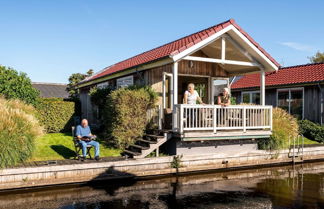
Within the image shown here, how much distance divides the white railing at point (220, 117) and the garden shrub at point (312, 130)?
16.1ft

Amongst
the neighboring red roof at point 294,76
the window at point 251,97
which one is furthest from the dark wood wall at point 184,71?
the window at point 251,97

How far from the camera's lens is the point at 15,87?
12195 mm

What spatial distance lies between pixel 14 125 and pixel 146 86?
4.75 m

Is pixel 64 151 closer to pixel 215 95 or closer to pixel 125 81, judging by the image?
pixel 125 81

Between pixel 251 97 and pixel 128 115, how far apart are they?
41.2ft

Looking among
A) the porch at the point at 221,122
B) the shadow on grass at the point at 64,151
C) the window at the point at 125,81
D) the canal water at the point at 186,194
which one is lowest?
the canal water at the point at 186,194

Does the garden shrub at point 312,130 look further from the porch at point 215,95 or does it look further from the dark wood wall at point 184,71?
the dark wood wall at point 184,71

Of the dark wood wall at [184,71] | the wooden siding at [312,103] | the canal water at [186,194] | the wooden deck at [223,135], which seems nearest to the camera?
the canal water at [186,194]

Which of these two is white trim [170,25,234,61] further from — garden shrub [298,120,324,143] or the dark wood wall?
garden shrub [298,120,324,143]

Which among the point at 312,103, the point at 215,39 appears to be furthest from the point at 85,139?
the point at 312,103

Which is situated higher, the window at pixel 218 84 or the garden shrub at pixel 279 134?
the window at pixel 218 84

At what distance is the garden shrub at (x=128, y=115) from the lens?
10.0 meters

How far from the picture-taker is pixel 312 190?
25.5 ft

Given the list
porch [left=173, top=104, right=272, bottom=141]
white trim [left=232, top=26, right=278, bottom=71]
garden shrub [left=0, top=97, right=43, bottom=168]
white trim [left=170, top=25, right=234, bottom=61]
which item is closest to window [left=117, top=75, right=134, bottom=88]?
porch [left=173, top=104, right=272, bottom=141]
